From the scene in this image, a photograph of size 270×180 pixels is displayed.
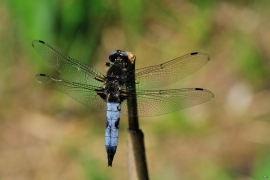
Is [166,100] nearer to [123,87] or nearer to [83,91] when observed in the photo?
[123,87]

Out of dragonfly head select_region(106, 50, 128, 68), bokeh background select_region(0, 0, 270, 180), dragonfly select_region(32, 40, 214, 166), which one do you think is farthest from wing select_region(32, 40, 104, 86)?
bokeh background select_region(0, 0, 270, 180)

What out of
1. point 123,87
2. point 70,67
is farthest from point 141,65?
point 123,87

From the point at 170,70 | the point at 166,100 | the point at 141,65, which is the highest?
the point at 141,65

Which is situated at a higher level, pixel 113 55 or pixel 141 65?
pixel 141 65

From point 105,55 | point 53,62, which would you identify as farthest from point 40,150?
point 53,62

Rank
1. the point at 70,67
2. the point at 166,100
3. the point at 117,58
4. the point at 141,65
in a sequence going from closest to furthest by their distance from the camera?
the point at 117,58 → the point at 166,100 → the point at 70,67 → the point at 141,65

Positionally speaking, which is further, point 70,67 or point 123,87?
point 70,67
